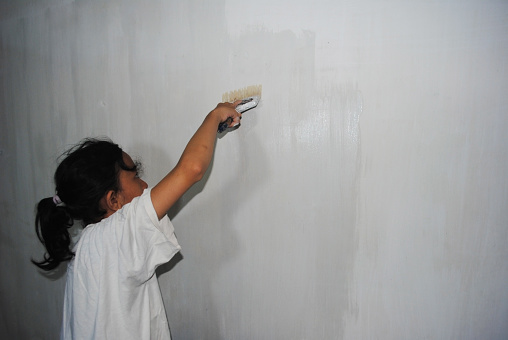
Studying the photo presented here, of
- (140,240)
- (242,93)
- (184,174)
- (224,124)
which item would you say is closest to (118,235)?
(140,240)

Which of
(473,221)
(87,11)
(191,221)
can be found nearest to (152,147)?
(191,221)

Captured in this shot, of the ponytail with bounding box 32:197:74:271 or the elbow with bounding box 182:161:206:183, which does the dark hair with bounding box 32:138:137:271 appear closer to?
the ponytail with bounding box 32:197:74:271

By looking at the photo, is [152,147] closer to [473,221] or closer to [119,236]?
[119,236]

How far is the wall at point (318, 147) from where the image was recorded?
2.43ft

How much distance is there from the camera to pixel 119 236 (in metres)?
0.69

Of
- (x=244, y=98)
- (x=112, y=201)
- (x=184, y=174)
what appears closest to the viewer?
(x=184, y=174)

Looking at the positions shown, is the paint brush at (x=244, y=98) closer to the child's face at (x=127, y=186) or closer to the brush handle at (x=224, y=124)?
the brush handle at (x=224, y=124)

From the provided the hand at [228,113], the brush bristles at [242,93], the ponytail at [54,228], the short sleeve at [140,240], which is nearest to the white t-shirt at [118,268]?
the short sleeve at [140,240]

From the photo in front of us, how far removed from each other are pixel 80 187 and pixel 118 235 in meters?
0.15

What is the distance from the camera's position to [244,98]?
34.4 inches

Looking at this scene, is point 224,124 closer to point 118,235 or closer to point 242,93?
point 242,93

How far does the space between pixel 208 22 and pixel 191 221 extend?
0.56 meters

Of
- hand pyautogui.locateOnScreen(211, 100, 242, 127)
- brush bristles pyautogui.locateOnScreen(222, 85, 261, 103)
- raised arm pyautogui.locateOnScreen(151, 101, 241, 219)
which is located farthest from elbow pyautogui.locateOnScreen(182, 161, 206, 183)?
brush bristles pyautogui.locateOnScreen(222, 85, 261, 103)

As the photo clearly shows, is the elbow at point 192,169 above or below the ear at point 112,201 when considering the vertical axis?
above
